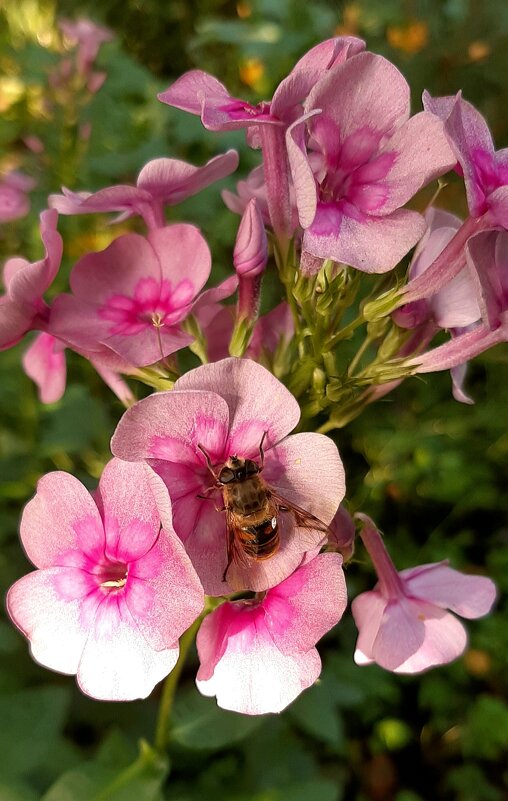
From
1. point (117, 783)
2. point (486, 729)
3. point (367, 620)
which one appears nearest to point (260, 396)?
point (367, 620)

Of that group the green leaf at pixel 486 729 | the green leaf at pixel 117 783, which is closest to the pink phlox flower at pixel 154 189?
the green leaf at pixel 117 783

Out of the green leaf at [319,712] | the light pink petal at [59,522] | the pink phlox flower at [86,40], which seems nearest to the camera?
the light pink petal at [59,522]

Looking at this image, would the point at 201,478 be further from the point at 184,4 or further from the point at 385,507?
the point at 184,4

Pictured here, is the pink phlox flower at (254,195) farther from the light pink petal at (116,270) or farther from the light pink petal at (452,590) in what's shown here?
the light pink petal at (452,590)

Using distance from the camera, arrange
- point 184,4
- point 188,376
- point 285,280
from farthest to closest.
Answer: point 184,4 < point 285,280 < point 188,376

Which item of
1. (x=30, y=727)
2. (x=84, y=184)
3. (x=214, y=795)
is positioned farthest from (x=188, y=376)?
(x=84, y=184)

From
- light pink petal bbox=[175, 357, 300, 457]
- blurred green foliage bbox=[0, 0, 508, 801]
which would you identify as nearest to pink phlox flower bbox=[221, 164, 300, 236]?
light pink petal bbox=[175, 357, 300, 457]

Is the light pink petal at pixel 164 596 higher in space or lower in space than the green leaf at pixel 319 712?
higher

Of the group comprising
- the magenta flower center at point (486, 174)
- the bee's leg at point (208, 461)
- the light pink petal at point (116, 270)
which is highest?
the magenta flower center at point (486, 174)
